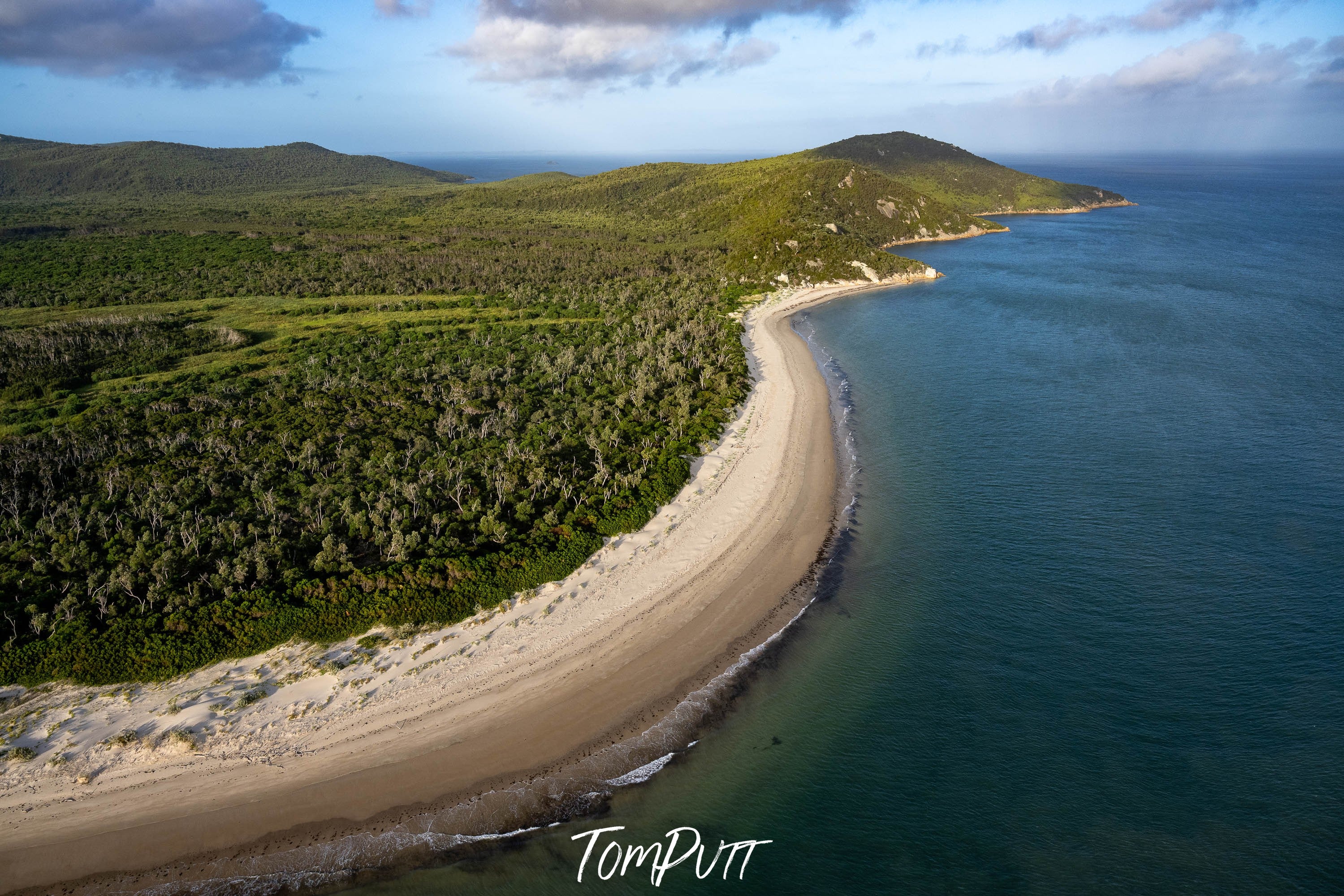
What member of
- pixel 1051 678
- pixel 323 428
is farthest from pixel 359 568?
pixel 1051 678

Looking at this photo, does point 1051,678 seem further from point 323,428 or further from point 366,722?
point 323,428

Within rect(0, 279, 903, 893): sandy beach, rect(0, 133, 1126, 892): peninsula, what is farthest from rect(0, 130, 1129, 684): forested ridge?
rect(0, 279, 903, 893): sandy beach

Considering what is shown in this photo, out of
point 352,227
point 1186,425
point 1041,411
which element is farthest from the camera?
point 352,227

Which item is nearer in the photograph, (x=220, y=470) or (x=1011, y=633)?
(x=1011, y=633)

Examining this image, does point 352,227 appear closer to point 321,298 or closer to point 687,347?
point 321,298

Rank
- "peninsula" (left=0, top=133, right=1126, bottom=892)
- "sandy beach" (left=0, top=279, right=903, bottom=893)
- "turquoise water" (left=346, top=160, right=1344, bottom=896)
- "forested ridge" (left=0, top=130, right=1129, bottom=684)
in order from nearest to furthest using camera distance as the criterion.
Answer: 1. "turquoise water" (left=346, top=160, right=1344, bottom=896)
2. "sandy beach" (left=0, top=279, right=903, bottom=893)
3. "peninsula" (left=0, top=133, right=1126, bottom=892)
4. "forested ridge" (left=0, top=130, right=1129, bottom=684)

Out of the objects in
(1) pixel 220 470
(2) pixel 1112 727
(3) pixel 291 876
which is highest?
(1) pixel 220 470

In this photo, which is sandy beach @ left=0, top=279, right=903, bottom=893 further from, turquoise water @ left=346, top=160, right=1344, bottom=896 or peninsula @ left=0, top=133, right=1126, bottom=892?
turquoise water @ left=346, top=160, right=1344, bottom=896

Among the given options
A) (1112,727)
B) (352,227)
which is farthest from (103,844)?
(352,227)
